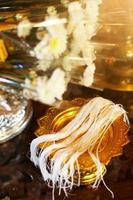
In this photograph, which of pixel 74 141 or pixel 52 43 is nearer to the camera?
pixel 52 43

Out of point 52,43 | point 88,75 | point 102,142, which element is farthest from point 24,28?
point 102,142

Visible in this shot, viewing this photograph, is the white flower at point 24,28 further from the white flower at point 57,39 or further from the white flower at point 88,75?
the white flower at point 88,75

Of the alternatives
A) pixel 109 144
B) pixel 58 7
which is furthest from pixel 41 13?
pixel 109 144

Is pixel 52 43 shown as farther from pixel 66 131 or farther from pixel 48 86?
pixel 66 131

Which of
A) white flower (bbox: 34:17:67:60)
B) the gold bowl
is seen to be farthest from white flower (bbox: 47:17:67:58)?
the gold bowl

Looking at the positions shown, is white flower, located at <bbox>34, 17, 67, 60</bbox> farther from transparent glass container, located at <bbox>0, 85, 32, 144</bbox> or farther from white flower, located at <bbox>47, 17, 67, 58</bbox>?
transparent glass container, located at <bbox>0, 85, 32, 144</bbox>

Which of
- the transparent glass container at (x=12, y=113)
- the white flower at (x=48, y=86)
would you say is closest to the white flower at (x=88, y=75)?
the white flower at (x=48, y=86)
